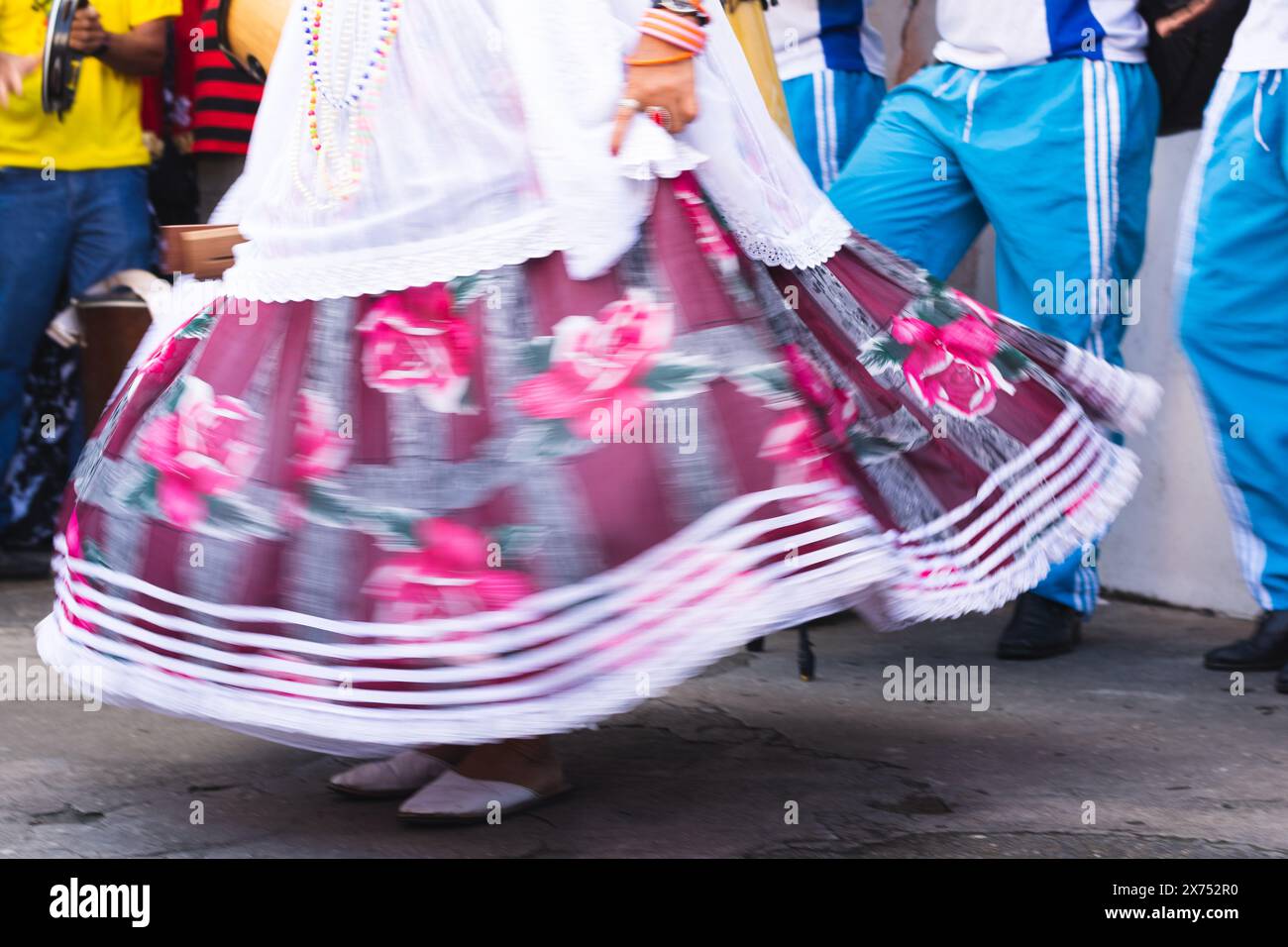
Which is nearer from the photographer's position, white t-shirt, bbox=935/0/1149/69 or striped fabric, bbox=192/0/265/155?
white t-shirt, bbox=935/0/1149/69

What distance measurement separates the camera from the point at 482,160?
8.07ft

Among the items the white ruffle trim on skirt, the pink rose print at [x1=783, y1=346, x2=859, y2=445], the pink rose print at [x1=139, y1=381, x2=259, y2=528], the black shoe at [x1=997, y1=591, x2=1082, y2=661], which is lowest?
the black shoe at [x1=997, y1=591, x2=1082, y2=661]

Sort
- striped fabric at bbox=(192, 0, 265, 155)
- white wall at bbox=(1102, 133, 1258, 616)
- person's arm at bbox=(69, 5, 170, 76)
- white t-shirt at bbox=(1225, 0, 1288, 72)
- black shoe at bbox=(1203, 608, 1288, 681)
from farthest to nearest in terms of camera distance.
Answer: striped fabric at bbox=(192, 0, 265, 155) → person's arm at bbox=(69, 5, 170, 76) → white wall at bbox=(1102, 133, 1258, 616) → black shoe at bbox=(1203, 608, 1288, 681) → white t-shirt at bbox=(1225, 0, 1288, 72)

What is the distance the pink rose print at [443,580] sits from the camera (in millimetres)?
2236

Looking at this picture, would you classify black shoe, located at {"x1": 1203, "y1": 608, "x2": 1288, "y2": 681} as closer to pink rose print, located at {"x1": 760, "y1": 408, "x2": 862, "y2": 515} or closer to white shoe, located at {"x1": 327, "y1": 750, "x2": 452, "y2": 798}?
pink rose print, located at {"x1": 760, "y1": 408, "x2": 862, "y2": 515}

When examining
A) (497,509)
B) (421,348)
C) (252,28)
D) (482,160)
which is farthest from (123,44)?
(497,509)

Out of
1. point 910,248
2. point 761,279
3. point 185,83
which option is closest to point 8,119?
point 185,83

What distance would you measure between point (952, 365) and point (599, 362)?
70 centimetres

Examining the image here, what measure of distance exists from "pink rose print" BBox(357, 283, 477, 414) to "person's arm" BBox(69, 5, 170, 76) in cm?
260

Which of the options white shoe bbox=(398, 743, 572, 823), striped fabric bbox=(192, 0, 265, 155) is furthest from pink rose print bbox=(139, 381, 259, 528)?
striped fabric bbox=(192, 0, 265, 155)

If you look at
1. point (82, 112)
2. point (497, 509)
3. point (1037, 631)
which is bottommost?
point (1037, 631)

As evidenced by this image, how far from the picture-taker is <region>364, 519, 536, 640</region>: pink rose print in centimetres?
224

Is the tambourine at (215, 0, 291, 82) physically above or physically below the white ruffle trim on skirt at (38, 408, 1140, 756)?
above

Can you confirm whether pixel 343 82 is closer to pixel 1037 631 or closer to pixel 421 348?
pixel 421 348
